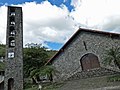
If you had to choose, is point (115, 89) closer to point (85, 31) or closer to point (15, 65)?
point (85, 31)

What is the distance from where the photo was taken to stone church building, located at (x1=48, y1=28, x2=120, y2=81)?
22250 mm

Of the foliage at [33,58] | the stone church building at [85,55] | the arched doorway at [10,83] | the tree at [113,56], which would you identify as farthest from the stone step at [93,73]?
the arched doorway at [10,83]

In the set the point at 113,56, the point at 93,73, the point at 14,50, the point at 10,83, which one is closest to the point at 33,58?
the point at 14,50

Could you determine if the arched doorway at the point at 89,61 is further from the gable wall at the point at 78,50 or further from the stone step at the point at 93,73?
the stone step at the point at 93,73

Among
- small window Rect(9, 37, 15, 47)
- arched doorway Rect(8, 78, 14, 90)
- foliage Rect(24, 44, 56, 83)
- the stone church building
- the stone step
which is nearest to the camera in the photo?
the stone step

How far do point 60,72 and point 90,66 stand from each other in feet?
15.0

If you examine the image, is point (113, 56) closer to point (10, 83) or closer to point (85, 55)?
point (85, 55)

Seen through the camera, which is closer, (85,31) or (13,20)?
(85,31)

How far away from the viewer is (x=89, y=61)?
2389cm

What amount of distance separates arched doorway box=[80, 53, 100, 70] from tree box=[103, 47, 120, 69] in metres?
1.78

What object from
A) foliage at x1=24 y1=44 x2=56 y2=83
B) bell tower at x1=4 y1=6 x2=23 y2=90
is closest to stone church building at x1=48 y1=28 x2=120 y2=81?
foliage at x1=24 y1=44 x2=56 y2=83

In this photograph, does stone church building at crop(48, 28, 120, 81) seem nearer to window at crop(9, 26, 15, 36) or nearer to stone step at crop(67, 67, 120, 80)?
stone step at crop(67, 67, 120, 80)

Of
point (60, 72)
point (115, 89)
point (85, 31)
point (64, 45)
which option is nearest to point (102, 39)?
point (85, 31)

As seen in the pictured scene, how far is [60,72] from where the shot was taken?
2586 cm
